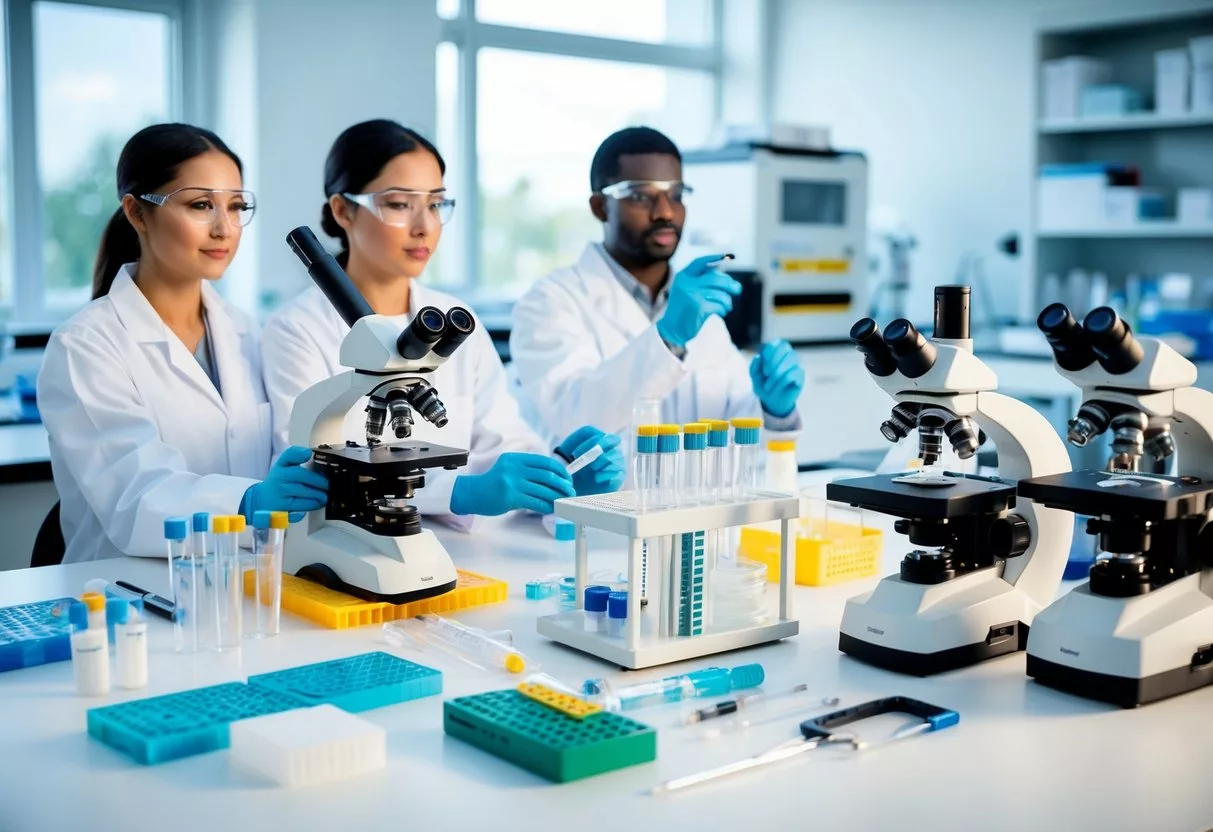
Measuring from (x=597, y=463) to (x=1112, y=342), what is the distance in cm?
99

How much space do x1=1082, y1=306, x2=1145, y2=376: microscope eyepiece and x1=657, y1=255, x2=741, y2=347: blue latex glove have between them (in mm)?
1176

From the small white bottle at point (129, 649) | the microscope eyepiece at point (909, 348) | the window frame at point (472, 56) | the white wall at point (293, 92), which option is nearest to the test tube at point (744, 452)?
the microscope eyepiece at point (909, 348)

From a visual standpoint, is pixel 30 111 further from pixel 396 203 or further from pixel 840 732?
pixel 840 732

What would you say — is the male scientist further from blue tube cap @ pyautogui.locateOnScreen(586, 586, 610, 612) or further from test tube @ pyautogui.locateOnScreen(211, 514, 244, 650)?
test tube @ pyautogui.locateOnScreen(211, 514, 244, 650)

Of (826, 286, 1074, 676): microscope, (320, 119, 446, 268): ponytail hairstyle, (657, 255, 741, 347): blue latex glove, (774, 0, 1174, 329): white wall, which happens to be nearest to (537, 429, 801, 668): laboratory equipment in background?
(826, 286, 1074, 676): microscope

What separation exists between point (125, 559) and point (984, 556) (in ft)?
4.30

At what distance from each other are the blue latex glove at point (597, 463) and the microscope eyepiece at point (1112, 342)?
923mm

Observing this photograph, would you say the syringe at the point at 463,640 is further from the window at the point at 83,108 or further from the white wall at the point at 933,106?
the white wall at the point at 933,106

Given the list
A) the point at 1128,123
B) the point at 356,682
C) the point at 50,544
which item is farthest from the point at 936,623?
the point at 1128,123

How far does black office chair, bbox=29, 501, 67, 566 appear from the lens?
7.11 ft

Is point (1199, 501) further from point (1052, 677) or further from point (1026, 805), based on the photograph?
point (1026, 805)

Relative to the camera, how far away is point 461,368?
2.47 metres

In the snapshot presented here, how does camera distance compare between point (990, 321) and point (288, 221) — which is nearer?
point (288, 221)

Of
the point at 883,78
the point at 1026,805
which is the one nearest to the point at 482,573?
the point at 1026,805
